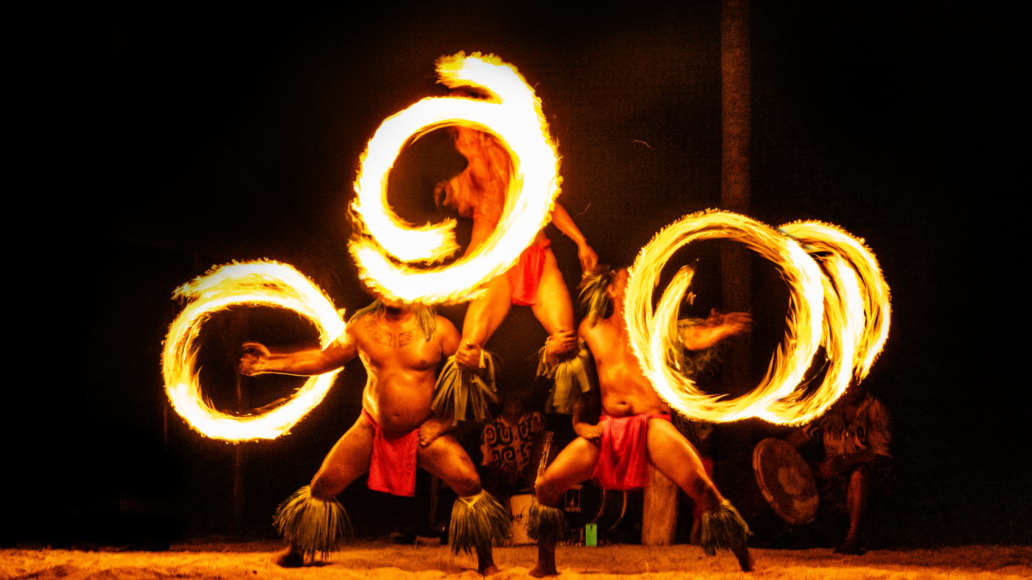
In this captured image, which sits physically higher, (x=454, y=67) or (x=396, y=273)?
(x=454, y=67)

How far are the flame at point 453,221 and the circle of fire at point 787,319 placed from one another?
84cm

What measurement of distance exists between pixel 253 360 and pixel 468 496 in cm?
175

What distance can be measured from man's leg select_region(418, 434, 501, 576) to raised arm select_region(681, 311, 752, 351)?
164 centimetres

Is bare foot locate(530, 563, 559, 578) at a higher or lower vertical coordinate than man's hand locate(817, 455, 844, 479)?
lower

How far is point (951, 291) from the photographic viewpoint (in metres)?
10.1

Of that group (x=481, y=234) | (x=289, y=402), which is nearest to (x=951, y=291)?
(x=481, y=234)

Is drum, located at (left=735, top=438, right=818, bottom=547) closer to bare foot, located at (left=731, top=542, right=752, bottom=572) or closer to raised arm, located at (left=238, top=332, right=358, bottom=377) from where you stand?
bare foot, located at (left=731, top=542, right=752, bottom=572)

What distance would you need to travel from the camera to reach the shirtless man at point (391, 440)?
774 centimetres

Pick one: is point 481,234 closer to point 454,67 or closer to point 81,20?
point 454,67

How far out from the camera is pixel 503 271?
7688mm

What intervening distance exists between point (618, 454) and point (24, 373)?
14.9 feet

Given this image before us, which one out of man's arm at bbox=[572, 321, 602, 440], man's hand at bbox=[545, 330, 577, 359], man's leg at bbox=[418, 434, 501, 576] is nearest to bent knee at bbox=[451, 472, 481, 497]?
man's leg at bbox=[418, 434, 501, 576]

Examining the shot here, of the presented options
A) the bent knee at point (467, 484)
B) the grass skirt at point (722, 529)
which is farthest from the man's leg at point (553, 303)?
the grass skirt at point (722, 529)

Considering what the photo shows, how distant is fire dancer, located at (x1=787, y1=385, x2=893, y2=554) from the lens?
8805 mm
